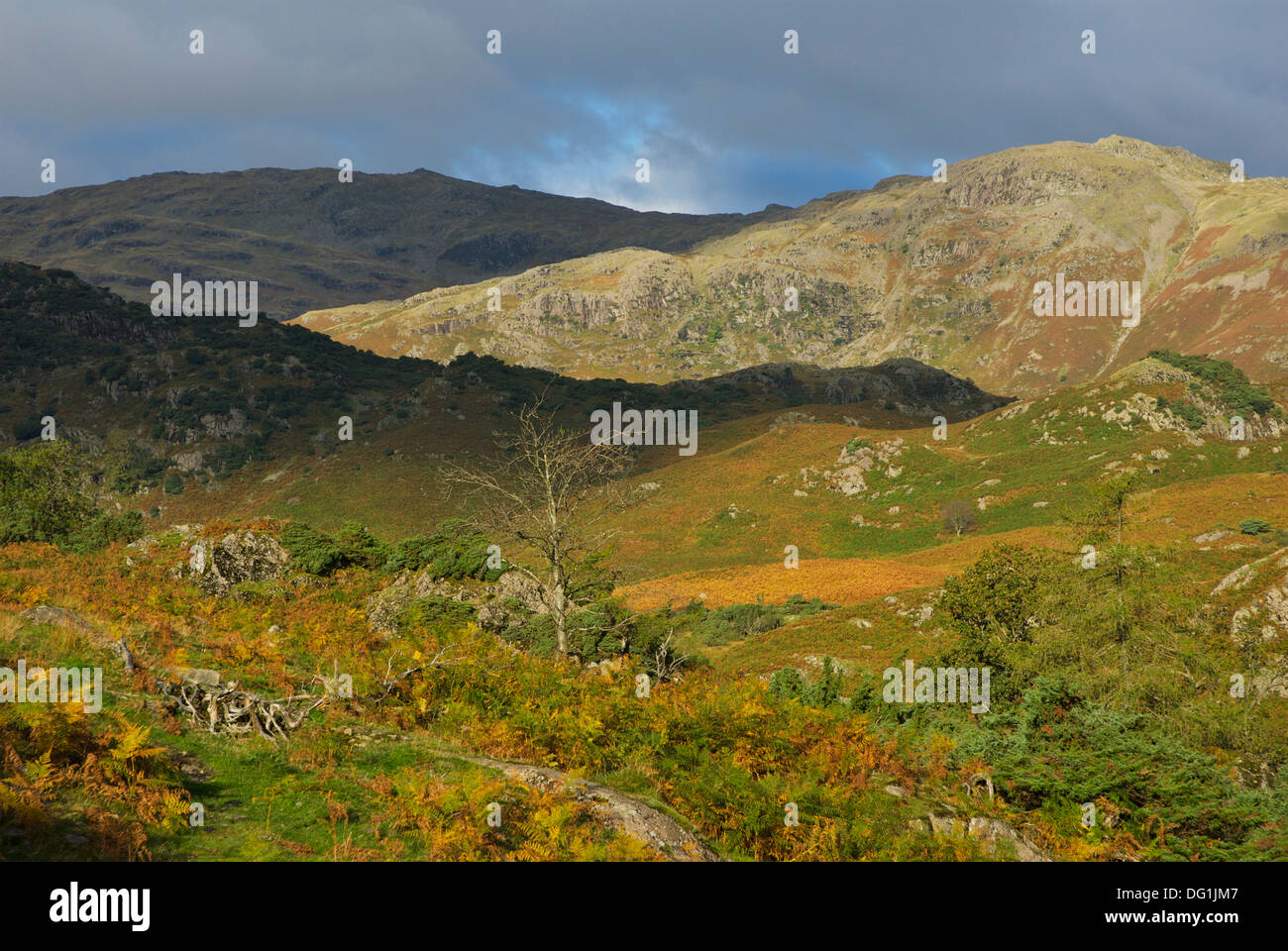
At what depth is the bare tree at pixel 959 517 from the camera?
61312 millimetres

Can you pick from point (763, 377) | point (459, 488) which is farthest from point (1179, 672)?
point (763, 377)

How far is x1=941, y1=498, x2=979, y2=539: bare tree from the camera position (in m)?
61.3

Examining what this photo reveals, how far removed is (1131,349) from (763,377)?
126m

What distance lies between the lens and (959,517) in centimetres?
6203

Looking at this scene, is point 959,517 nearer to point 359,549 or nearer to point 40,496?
point 359,549

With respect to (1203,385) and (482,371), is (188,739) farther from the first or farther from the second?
(482,371)

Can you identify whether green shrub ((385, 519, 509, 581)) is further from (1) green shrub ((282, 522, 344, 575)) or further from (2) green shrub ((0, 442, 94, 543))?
(2) green shrub ((0, 442, 94, 543))
